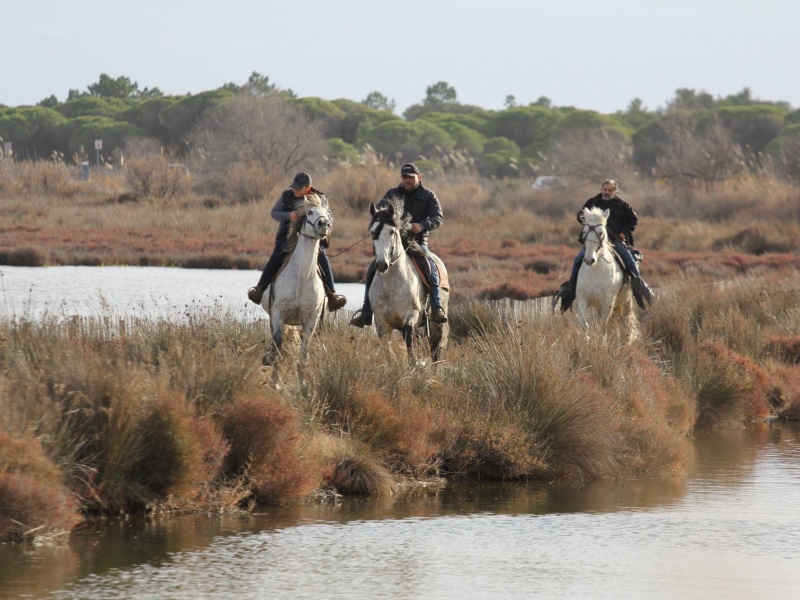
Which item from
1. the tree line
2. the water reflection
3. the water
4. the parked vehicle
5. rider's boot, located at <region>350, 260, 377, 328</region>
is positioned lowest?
the water reflection

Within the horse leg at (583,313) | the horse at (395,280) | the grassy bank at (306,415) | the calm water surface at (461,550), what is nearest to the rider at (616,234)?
the horse leg at (583,313)

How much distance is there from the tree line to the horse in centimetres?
3659

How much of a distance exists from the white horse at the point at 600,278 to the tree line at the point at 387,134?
108 ft

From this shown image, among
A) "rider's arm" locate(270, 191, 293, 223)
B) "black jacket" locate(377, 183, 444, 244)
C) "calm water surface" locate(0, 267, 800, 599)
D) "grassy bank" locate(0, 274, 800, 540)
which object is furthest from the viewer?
"black jacket" locate(377, 183, 444, 244)

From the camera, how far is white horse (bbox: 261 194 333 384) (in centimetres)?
1502

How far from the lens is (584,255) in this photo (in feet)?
60.5

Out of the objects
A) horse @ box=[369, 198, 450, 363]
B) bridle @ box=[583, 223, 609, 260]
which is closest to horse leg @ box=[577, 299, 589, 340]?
bridle @ box=[583, 223, 609, 260]

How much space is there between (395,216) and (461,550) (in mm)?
5554

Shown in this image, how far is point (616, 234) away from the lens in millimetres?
19734

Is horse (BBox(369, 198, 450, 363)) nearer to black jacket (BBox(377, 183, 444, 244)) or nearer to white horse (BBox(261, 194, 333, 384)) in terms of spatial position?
black jacket (BBox(377, 183, 444, 244))

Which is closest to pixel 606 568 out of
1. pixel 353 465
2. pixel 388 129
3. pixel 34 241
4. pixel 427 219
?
pixel 353 465

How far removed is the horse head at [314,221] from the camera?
14734 millimetres

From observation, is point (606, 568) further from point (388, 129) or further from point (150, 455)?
point (388, 129)

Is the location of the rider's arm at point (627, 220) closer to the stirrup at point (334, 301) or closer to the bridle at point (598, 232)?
the bridle at point (598, 232)
